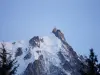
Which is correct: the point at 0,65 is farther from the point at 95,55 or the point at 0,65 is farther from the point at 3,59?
the point at 95,55

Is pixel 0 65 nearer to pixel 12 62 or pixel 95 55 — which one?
pixel 12 62

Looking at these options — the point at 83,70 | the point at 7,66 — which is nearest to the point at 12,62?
the point at 7,66

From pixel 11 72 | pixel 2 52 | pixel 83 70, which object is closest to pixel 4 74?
pixel 11 72

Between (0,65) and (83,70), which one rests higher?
(0,65)

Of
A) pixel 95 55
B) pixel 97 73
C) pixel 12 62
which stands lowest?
pixel 97 73

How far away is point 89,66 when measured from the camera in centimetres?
2184

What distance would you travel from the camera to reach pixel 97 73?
21422mm

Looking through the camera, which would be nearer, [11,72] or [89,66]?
[11,72]

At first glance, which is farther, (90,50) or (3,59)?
(90,50)

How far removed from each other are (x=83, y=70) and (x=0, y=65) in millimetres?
6332

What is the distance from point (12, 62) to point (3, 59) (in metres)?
0.72

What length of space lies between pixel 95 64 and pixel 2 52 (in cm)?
729

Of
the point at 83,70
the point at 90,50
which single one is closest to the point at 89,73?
the point at 83,70

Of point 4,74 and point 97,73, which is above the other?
point 4,74
